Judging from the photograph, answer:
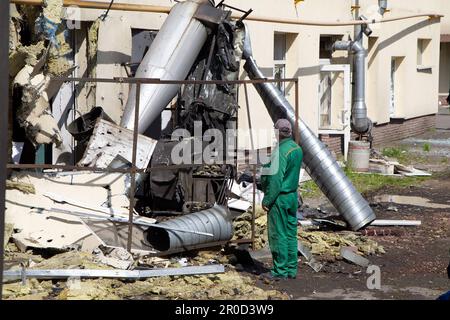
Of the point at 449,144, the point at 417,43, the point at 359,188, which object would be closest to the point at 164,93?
the point at 359,188

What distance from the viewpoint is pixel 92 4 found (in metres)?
11.2

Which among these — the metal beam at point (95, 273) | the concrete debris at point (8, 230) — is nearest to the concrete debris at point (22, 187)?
the concrete debris at point (8, 230)

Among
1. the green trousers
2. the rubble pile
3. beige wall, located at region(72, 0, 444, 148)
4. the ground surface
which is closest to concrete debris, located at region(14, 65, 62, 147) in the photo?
the rubble pile

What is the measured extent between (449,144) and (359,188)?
758 cm

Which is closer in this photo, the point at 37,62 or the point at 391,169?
the point at 37,62

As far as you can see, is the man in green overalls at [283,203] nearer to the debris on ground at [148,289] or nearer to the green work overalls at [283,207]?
the green work overalls at [283,207]

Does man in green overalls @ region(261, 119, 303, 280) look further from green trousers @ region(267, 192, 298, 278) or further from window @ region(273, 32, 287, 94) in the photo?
window @ region(273, 32, 287, 94)

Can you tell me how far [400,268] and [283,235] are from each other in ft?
5.23

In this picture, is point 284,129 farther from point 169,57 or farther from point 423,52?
point 423,52

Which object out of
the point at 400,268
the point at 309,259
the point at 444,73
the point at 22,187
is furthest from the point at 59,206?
the point at 444,73

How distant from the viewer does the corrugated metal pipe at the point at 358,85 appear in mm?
17406

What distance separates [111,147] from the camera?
10.1 m
